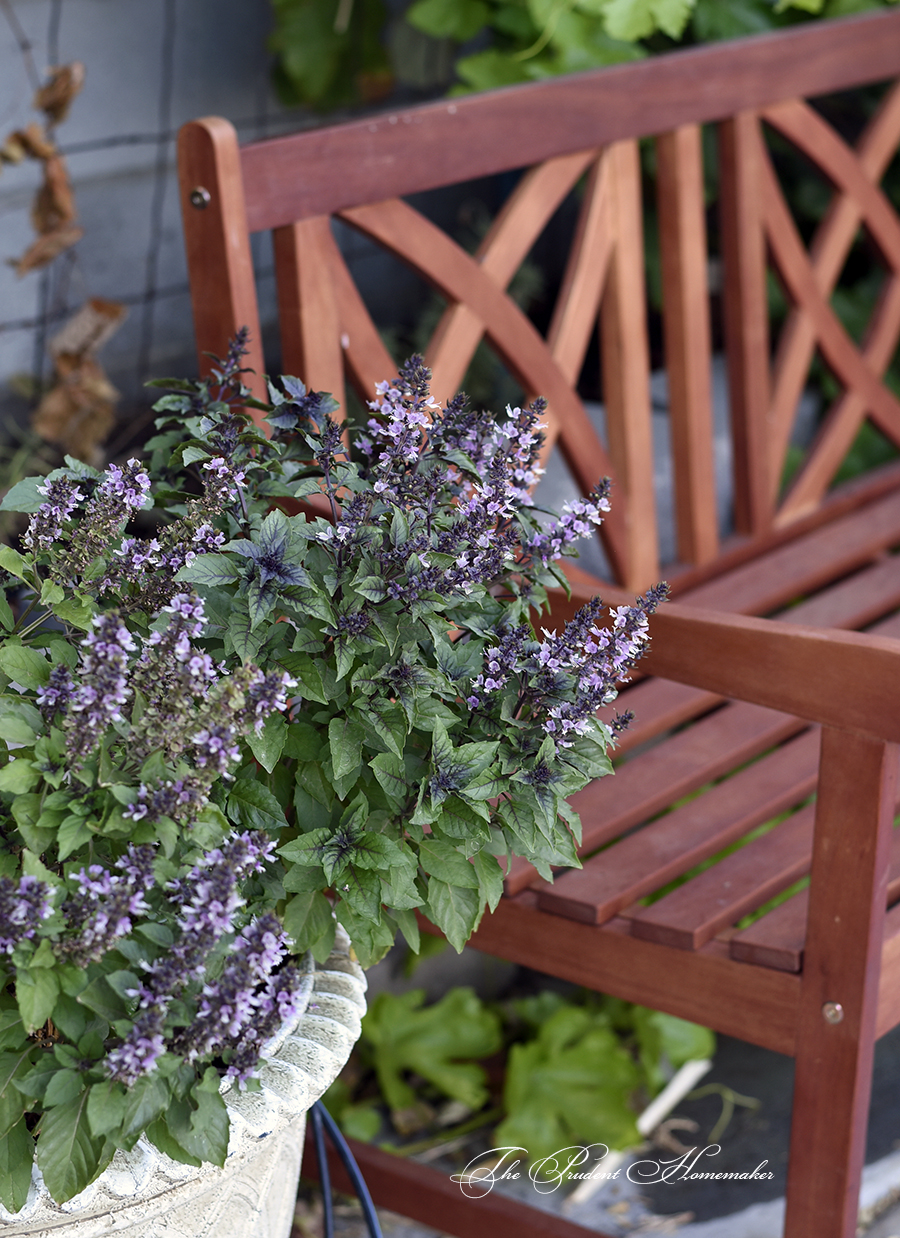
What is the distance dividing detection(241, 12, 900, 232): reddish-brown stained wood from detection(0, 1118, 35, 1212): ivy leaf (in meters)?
0.93

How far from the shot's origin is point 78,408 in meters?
2.24

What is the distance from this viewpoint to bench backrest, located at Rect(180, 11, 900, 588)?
1.46 metres

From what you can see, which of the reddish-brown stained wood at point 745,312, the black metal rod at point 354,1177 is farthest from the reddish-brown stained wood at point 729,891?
the reddish-brown stained wood at point 745,312

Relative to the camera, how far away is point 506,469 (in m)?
1.05

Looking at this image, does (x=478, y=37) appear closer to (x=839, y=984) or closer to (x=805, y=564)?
(x=805, y=564)

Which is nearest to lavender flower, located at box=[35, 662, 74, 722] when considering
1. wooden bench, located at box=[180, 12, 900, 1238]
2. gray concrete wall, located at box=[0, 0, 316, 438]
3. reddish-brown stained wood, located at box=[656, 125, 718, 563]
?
wooden bench, located at box=[180, 12, 900, 1238]

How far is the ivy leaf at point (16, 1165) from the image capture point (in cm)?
90

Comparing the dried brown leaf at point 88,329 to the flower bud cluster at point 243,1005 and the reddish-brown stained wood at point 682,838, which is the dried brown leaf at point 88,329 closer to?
the reddish-brown stained wood at point 682,838

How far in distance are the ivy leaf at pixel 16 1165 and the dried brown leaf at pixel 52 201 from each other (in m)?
1.59

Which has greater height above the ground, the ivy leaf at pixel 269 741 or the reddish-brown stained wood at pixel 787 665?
the reddish-brown stained wood at pixel 787 665

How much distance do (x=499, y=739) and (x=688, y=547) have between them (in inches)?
43.2

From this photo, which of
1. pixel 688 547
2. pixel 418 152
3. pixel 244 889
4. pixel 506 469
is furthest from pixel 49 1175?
pixel 688 547

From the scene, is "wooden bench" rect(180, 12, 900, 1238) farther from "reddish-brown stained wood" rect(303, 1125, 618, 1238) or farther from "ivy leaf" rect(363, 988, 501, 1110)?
"ivy leaf" rect(363, 988, 501, 1110)

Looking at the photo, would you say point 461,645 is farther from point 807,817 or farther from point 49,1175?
point 807,817
